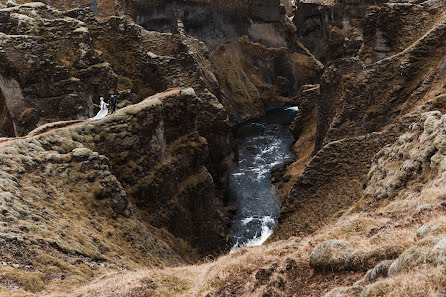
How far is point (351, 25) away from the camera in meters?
104

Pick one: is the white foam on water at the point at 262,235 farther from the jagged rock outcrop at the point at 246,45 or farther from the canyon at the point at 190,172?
the jagged rock outcrop at the point at 246,45

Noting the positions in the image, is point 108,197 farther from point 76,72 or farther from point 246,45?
point 246,45

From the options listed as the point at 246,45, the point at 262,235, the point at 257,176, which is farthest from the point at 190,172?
the point at 246,45

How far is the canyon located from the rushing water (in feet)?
5.47

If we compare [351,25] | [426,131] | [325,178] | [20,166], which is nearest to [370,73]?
[325,178]

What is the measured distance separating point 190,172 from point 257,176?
2304cm

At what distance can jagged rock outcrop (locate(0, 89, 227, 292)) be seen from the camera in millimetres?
18266

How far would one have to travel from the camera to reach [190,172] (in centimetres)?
3788

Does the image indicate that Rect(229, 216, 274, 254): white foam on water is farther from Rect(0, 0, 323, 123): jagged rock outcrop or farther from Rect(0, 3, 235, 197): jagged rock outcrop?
Rect(0, 0, 323, 123): jagged rock outcrop

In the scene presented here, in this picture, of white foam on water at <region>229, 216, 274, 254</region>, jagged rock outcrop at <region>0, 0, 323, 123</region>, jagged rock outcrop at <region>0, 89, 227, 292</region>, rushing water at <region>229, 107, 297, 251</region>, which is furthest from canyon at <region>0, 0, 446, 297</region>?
jagged rock outcrop at <region>0, 0, 323, 123</region>

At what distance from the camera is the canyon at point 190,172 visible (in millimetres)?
13266

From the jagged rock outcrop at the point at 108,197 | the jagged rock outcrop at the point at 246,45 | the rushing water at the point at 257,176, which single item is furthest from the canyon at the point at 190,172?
the jagged rock outcrop at the point at 246,45

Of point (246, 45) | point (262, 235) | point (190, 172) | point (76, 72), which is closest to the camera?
point (190, 172)

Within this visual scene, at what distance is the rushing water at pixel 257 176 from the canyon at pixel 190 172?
1667 millimetres
